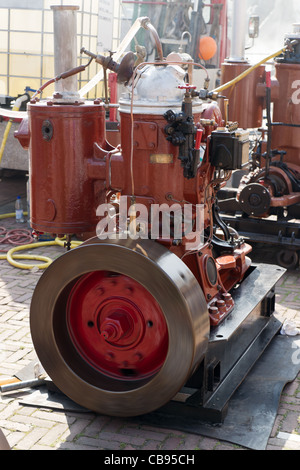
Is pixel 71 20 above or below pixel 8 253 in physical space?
above

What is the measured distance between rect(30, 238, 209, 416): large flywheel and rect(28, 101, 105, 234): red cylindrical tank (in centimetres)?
38

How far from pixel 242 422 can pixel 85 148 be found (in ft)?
5.08

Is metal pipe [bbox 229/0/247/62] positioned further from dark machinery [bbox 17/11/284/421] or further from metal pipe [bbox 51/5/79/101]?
dark machinery [bbox 17/11/284/421]

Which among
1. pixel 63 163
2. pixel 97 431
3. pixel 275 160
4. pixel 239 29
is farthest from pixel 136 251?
pixel 239 29

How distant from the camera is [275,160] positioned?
580 centimetres

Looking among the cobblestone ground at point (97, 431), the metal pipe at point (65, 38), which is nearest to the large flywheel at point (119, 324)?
the cobblestone ground at point (97, 431)

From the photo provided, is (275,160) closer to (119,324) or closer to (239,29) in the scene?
(239,29)

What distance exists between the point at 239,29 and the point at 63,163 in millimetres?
4279

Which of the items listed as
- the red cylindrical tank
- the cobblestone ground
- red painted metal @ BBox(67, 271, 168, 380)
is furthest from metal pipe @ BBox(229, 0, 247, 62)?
red painted metal @ BBox(67, 271, 168, 380)
